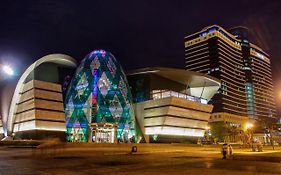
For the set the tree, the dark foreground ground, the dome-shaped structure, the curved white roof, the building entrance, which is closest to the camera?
the dark foreground ground

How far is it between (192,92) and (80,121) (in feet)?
A: 115

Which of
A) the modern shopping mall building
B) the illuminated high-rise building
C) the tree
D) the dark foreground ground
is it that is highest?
the illuminated high-rise building

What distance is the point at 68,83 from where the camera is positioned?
214 feet

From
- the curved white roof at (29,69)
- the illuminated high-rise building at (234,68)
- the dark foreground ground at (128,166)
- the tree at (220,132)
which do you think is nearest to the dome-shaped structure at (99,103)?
the curved white roof at (29,69)

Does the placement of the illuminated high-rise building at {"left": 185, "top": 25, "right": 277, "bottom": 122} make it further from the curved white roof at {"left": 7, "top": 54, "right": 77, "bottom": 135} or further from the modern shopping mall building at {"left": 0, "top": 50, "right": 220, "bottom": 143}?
the curved white roof at {"left": 7, "top": 54, "right": 77, "bottom": 135}

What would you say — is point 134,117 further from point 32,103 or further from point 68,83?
point 32,103

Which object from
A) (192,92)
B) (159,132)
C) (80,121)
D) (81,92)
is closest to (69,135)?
(80,121)

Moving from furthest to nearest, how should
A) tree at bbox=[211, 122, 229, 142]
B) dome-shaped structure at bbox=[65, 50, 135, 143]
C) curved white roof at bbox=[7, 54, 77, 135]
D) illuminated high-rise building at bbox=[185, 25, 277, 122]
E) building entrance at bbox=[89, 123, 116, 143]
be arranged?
illuminated high-rise building at bbox=[185, 25, 277, 122]
tree at bbox=[211, 122, 229, 142]
dome-shaped structure at bbox=[65, 50, 135, 143]
building entrance at bbox=[89, 123, 116, 143]
curved white roof at bbox=[7, 54, 77, 135]

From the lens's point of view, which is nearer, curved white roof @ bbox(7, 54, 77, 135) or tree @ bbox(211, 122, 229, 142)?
curved white roof @ bbox(7, 54, 77, 135)

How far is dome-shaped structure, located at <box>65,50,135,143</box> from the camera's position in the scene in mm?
56094

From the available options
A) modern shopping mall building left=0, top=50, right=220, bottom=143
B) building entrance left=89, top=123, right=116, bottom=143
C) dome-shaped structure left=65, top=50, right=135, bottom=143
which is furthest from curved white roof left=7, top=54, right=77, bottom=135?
building entrance left=89, top=123, right=116, bottom=143

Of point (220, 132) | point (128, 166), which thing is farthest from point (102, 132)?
point (128, 166)

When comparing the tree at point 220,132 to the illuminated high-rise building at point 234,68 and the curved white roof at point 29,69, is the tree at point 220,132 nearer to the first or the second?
the curved white roof at point 29,69

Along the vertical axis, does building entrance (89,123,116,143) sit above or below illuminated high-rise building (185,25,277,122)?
below
